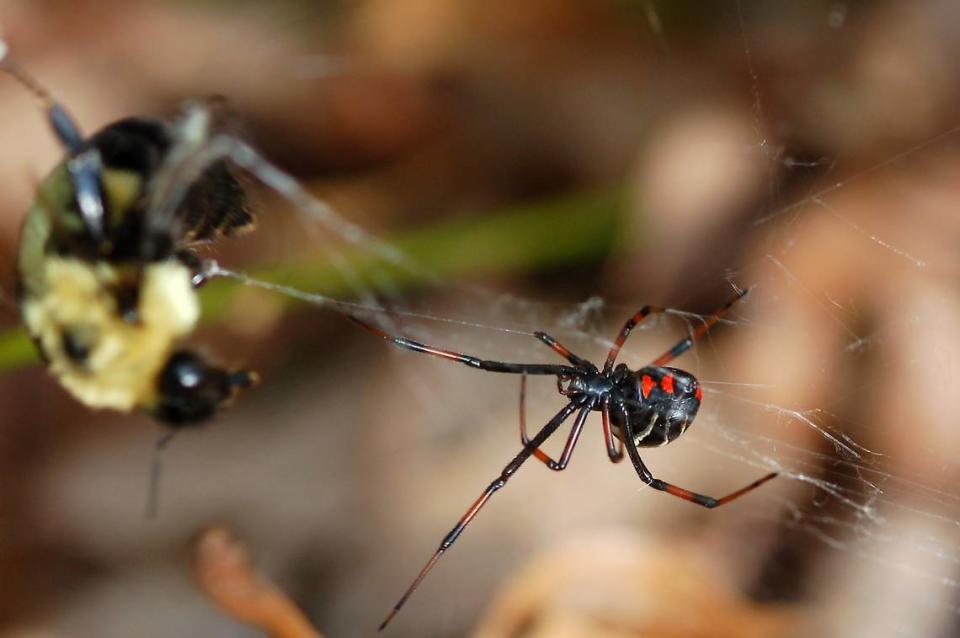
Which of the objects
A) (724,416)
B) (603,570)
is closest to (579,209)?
(724,416)

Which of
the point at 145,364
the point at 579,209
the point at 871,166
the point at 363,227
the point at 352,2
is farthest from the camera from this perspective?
the point at 352,2

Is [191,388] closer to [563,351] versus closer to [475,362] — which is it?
[475,362]

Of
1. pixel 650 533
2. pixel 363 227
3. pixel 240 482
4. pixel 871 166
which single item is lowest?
pixel 240 482

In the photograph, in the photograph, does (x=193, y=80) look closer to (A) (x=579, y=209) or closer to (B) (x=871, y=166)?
(A) (x=579, y=209)

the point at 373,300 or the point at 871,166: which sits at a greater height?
the point at 871,166

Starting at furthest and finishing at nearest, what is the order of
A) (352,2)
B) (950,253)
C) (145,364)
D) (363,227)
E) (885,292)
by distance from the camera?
(352,2), (363,227), (885,292), (950,253), (145,364)

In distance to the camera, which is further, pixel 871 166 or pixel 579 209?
pixel 579 209

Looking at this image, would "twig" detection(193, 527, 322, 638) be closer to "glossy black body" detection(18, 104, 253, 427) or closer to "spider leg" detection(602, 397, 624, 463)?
"glossy black body" detection(18, 104, 253, 427)
